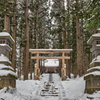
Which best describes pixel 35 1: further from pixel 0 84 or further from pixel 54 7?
pixel 0 84

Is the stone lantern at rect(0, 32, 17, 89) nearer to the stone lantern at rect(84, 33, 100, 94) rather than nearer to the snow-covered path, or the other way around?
the snow-covered path

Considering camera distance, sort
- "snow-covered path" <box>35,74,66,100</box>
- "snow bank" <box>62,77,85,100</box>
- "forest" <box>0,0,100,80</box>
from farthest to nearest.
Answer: "forest" <box>0,0,100,80</box> < "snow-covered path" <box>35,74,66,100</box> < "snow bank" <box>62,77,85,100</box>

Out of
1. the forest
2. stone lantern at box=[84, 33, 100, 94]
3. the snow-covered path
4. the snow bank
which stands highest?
Result: the forest

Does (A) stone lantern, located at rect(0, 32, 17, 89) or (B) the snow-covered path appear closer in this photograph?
(A) stone lantern, located at rect(0, 32, 17, 89)

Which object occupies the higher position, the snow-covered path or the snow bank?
the snow bank

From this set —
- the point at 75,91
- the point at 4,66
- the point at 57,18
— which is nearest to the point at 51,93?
the point at 75,91

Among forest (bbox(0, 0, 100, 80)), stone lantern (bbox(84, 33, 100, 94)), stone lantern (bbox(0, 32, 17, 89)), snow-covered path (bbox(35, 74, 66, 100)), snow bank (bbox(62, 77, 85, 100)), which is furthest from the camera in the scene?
forest (bbox(0, 0, 100, 80))

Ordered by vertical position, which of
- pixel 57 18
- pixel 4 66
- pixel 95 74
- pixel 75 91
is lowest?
pixel 75 91

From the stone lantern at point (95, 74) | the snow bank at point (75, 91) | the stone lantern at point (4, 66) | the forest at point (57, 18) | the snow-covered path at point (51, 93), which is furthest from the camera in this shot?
the forest at point (57, 18)

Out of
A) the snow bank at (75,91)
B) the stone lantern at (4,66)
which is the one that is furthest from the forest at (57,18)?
the snow bank at (75,91)

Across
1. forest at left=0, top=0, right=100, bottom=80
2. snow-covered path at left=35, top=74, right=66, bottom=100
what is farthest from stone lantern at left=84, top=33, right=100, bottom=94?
snow-covered path at left=35, top=74, right=66, bottom=100

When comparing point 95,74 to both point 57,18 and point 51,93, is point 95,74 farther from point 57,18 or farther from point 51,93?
point 57,18

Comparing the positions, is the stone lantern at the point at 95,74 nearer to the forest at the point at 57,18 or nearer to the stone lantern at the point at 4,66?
the forest at the point at 57,18

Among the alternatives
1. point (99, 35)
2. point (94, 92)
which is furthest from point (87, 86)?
point (99, 35)
